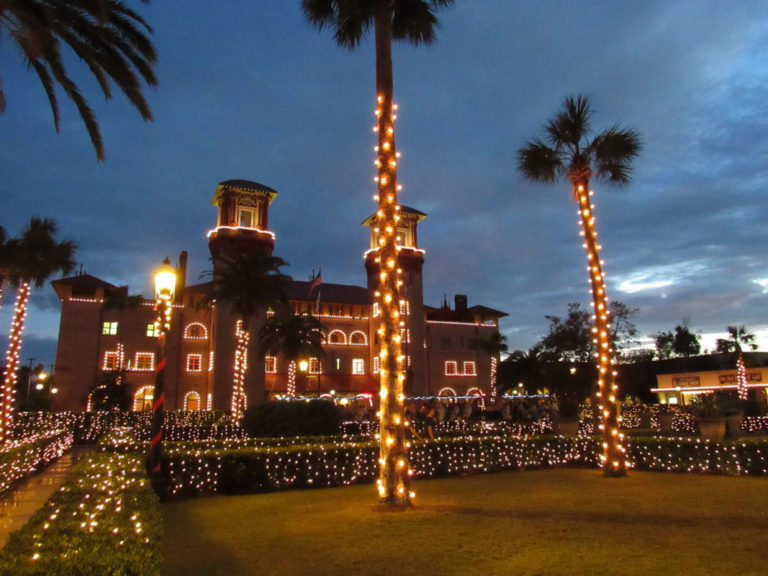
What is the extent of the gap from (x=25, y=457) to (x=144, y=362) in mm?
38876

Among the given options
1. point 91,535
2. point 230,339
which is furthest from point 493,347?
point 91,535

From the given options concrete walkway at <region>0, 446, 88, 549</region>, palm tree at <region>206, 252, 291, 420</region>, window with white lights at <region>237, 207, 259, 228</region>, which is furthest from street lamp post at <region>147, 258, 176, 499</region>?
window with white lights at <region>237, 207, 259, 228</region>

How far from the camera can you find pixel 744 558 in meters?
6.68

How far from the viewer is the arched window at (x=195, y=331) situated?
52.0m

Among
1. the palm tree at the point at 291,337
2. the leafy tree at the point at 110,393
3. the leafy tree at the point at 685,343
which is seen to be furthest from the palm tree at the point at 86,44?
the leafy tree at the point at 685,343

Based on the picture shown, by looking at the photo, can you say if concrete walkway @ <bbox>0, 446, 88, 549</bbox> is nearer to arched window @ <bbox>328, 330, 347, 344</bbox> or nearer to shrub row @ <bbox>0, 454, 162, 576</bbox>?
shrub row @ <bbox>0, 454, 162, 576</bbox>

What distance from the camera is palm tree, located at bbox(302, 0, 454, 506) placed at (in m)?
10.2

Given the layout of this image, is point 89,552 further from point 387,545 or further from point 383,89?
point 383,89

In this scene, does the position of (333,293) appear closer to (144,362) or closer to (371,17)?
(144,362)

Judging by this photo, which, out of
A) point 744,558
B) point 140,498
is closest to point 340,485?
point 140,498

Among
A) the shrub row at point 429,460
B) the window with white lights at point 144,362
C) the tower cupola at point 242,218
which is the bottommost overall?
the shrub row at point 429,460

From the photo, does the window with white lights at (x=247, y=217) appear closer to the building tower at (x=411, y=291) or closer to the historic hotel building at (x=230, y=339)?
the historic hotel building at (x=230, y=339)

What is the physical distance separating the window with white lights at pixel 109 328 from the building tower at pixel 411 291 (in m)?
24.4

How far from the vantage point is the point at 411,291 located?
58.2 meters
